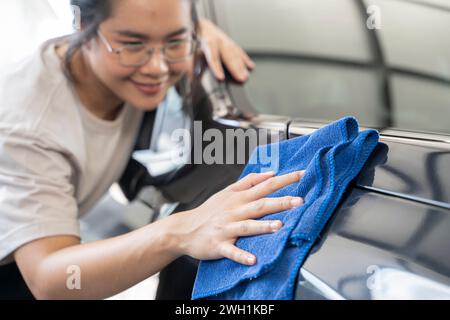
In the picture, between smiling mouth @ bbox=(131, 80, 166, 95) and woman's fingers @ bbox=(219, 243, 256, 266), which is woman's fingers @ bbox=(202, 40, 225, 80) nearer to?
smiling mouth @ bbox=(131, 80, 166, 95)

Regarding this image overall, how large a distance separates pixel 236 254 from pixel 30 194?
1.17 ft

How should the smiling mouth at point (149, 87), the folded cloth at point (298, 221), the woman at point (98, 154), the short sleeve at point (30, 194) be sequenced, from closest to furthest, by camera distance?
the folded cloth at point (298, 221)
the woman at point (98, 154)
the short sleeve at point (30, 194)
the smiling mouth at point (149, 87)

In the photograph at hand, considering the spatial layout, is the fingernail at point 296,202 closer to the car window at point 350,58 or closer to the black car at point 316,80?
the black car at point 316,80

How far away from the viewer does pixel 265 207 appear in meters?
0.59

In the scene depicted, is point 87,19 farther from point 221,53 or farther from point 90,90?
point 221,53

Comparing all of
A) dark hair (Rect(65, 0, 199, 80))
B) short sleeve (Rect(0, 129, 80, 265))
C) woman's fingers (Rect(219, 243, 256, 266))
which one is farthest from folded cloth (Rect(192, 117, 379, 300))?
dark hair (Rect(65, 0, 199, 80))

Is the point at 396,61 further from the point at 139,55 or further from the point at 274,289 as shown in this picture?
the point at 274,289

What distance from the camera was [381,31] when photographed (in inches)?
37.2

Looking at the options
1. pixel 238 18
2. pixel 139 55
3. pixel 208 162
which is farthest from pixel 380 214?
pixel 238 18

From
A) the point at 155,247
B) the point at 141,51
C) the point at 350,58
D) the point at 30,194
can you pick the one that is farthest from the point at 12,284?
the point at 350,58

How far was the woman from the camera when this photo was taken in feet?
2.07

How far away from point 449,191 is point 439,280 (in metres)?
0.11

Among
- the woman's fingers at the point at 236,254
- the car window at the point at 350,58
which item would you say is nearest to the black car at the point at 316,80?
the car window at the point at 350,58

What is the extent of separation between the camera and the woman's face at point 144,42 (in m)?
0.78
